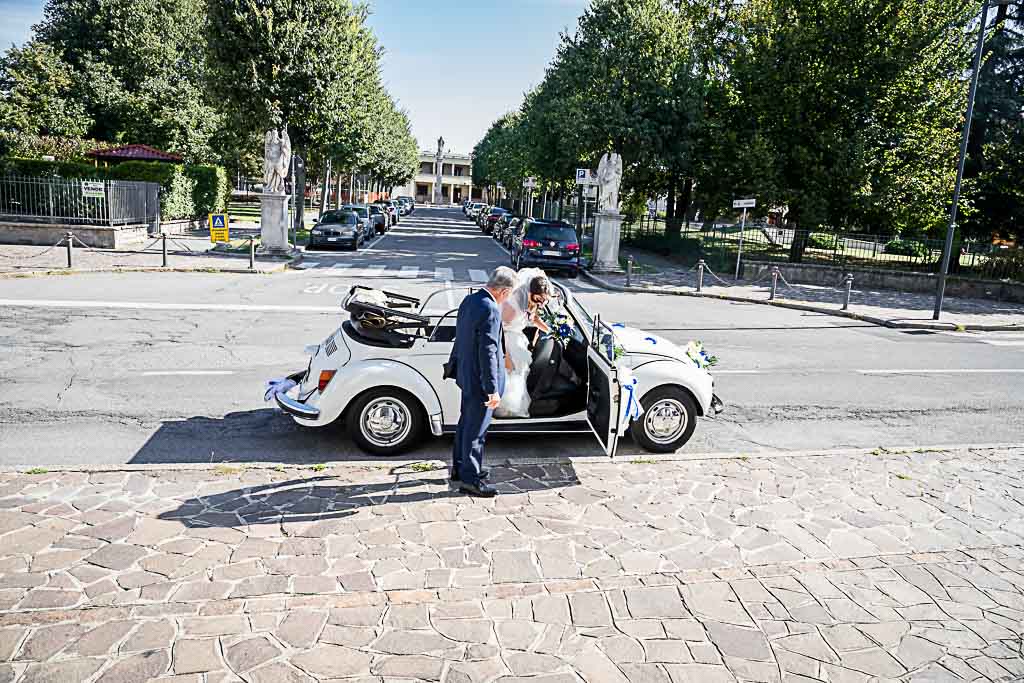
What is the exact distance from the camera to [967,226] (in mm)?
28344

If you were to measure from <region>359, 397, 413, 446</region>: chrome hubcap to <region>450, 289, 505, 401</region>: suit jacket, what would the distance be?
3.88ft

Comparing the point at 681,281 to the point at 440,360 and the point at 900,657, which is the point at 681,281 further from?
the point at 900,657

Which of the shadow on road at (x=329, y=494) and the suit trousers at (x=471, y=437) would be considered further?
the suit trousers at (x=471, y=437)

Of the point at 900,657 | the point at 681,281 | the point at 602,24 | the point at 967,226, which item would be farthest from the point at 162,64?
the point at 900,657

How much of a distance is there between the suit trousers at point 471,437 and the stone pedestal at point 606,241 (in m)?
20.3

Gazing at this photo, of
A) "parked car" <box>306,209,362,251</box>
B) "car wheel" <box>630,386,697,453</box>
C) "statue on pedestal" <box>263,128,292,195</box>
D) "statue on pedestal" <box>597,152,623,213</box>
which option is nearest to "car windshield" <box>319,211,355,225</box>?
"parked car" <box>306,209,362,251</box>

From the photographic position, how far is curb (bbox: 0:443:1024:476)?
5938mm

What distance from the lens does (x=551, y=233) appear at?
24.9 m

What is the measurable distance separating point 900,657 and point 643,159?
28.9 m

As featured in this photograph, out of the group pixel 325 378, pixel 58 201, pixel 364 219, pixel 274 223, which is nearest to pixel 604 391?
pixel 325 378

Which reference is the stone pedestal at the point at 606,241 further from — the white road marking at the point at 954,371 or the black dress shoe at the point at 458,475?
the black dress shoe at the point at 458,475

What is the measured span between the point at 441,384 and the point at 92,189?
22.0 meters

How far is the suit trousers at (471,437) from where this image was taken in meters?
5.60

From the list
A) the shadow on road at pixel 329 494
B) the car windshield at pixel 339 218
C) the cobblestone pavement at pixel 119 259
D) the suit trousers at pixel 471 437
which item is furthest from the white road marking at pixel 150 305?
the car windshield at pixel 339 218
